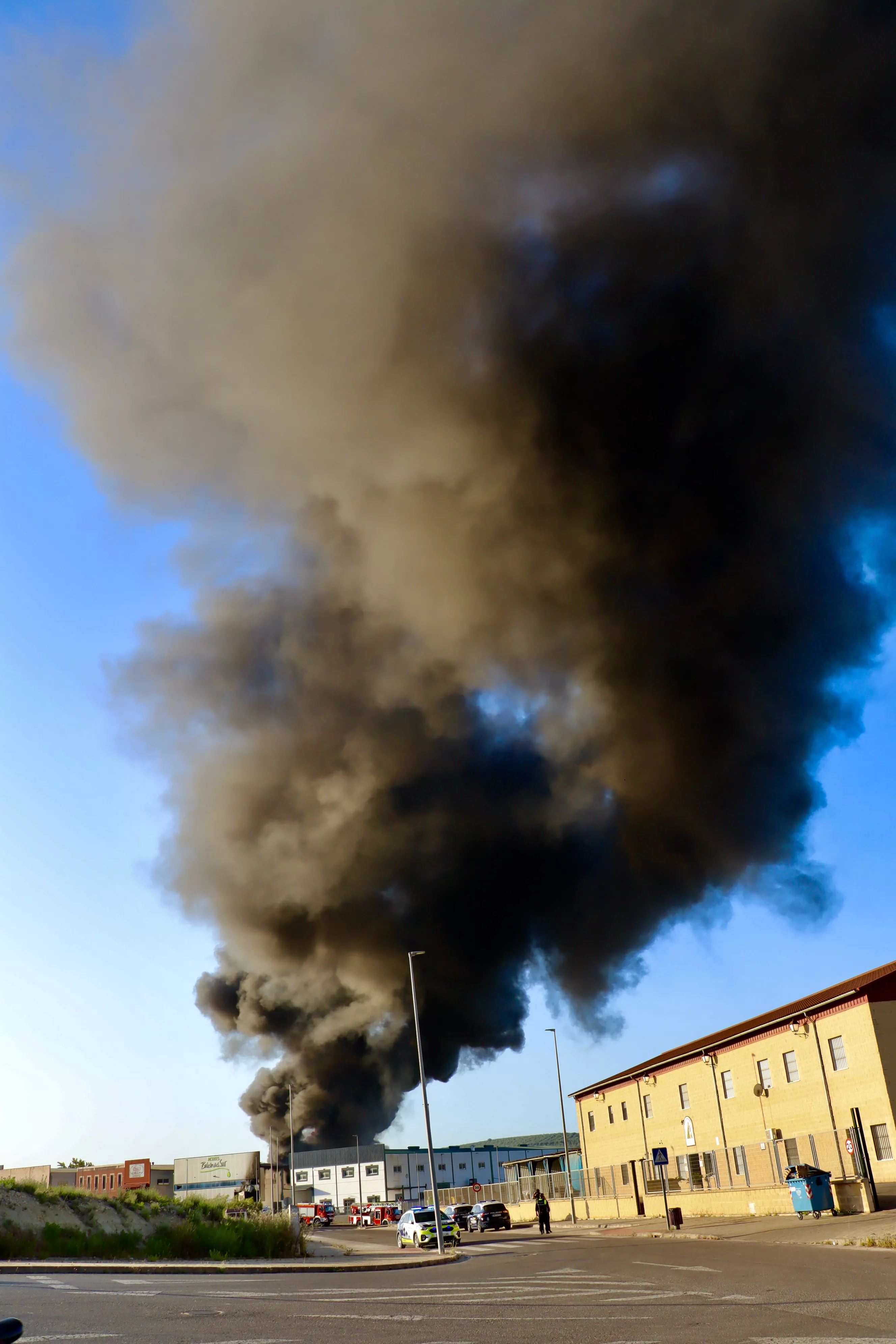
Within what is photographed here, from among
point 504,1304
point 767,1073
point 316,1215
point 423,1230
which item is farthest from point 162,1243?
point 316,1215

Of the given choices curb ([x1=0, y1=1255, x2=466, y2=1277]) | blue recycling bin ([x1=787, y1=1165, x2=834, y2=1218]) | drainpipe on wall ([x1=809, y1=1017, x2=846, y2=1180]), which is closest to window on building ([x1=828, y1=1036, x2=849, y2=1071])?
drainpipe on wall ([x1=809, y1=1017, x2=846, y2=1180])

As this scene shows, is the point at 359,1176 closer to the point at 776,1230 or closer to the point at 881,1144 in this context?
the point at 881,1144

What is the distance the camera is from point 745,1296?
10.8 metres

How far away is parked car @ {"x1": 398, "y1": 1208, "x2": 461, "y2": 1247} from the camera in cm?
3400

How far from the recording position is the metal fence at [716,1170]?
29406mm

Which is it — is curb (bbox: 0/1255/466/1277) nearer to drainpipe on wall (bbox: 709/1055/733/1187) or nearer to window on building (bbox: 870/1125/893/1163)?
window on building (bbox: 870/1125/893/1163)

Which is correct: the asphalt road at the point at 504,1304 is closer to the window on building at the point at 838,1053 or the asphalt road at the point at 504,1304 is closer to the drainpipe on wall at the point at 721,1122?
the window on building at the point at 838,1053

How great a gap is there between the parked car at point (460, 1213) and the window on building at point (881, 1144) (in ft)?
74.6

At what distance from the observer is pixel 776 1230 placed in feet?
78.0

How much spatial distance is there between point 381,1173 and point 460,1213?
158ft

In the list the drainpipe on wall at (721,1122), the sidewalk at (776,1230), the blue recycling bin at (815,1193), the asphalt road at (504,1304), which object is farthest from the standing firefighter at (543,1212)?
the asphalt road at (504,1304)

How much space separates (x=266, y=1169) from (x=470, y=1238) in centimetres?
4830

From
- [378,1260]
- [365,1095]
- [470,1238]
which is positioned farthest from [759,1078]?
[365,1095]

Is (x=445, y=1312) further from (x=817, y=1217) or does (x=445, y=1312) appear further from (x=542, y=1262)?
(x=817, y=1217)
